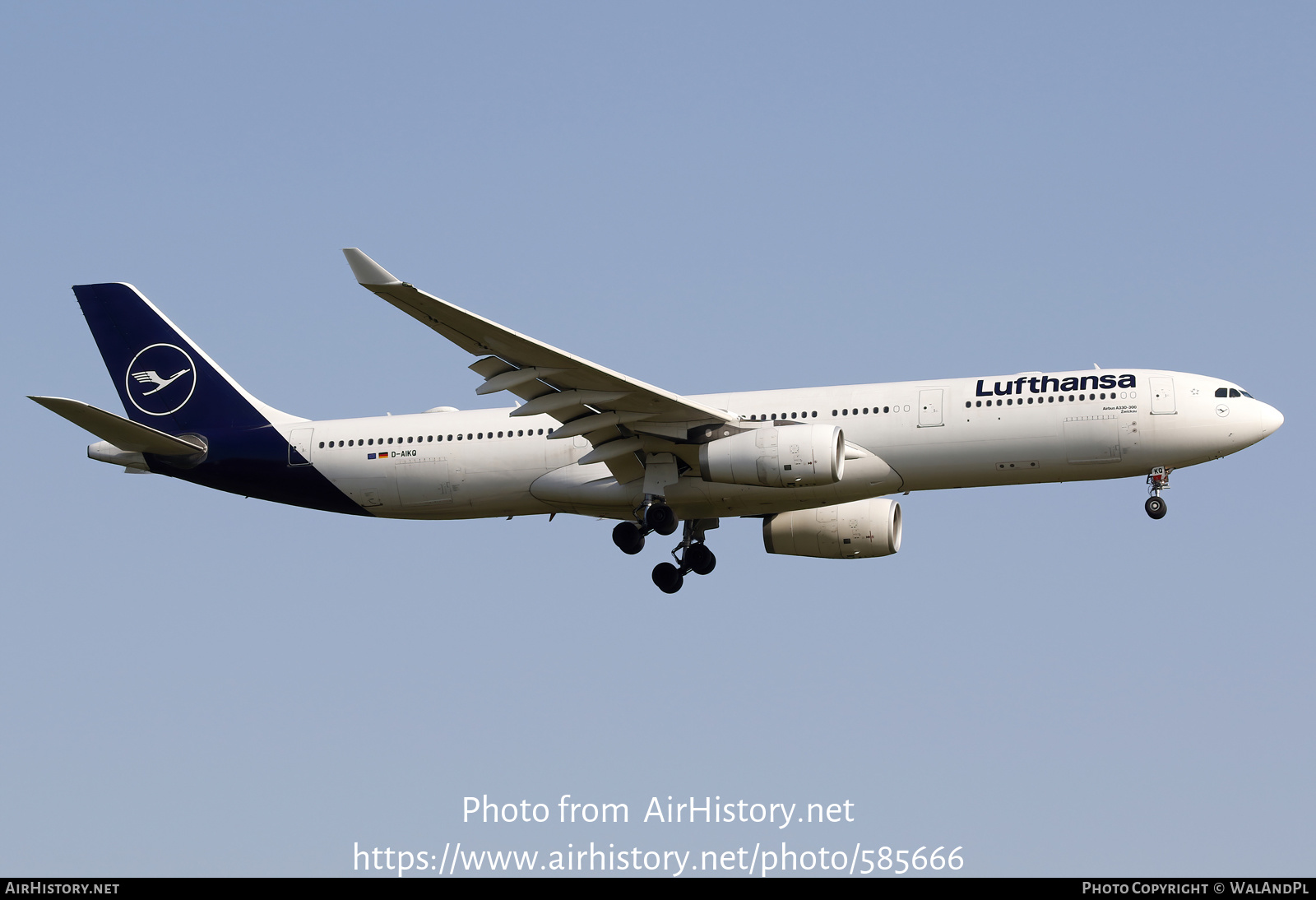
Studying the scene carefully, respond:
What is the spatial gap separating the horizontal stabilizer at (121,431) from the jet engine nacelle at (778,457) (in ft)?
42.2

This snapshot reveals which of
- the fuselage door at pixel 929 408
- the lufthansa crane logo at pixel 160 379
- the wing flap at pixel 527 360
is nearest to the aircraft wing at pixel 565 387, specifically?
the wing flap at pixel 527 360

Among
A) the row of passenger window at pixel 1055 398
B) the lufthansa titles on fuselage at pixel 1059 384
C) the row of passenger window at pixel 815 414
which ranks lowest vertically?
the row of passenger window at pixel 815 414

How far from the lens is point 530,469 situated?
116ft

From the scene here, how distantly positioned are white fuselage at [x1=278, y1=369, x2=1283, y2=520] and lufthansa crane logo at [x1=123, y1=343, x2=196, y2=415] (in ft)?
20.8

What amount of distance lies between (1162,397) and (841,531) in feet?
26.1

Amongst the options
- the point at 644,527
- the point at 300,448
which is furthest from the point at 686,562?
the point at 300,448

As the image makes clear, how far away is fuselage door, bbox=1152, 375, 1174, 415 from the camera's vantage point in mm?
32688

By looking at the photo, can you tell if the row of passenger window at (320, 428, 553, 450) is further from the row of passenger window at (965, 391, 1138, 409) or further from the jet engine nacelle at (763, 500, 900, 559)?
the row of passenger window at (965, 391, 1138, 409)

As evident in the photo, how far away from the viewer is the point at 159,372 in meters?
38.9

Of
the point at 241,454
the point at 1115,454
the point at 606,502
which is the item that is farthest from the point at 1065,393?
the point at 241,454

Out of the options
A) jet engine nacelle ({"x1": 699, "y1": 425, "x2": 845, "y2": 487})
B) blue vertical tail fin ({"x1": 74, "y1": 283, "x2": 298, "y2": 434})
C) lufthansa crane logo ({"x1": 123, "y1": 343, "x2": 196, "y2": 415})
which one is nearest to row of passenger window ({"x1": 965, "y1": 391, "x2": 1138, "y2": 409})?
jet engine nacelle ({"x1": 699, "y1": 425, "x2": 845, "y2": 487})

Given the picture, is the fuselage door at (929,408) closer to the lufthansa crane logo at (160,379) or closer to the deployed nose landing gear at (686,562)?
the deployed nose landing gear at (686,562)

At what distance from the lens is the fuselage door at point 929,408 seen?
33.1 metres

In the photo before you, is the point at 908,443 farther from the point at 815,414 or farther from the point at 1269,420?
the point at 1269,420
